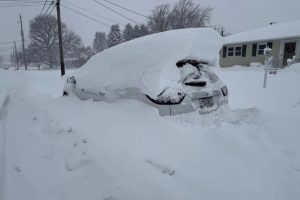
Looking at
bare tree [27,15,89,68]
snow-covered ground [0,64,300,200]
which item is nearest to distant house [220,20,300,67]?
snow-covered ground [0,64,300,200]

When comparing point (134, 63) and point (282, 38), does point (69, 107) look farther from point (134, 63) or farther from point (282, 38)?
point (282, 38)

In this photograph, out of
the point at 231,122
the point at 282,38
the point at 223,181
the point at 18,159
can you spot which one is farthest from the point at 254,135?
the point at 282,38

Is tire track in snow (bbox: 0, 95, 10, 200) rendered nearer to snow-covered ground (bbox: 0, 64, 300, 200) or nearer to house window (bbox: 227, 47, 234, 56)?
snow-covered ground (bbox: 0, 64, 300, 200)

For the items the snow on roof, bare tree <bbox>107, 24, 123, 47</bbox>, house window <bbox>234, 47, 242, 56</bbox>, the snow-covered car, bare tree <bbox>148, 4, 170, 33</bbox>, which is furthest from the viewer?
bare tree <bbox>107, 24, 123, 47</bbox>

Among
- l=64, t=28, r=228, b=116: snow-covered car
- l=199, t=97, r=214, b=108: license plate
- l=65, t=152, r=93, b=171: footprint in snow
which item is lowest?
l=65, t=152, r=93, b=171: footprint in snow

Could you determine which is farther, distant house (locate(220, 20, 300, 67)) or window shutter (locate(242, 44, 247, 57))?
window shutter (locate(242, 44, 247, 57))

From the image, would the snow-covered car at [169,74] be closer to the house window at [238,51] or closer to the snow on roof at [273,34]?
the snow on roof at [273,34]

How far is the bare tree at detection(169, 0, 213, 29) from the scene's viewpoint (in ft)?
127

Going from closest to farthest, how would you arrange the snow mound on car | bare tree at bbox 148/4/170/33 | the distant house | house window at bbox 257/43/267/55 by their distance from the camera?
the snow mound on car < the distant house < house window at bbox 257/43/267/55 < bare tree at bbox 148/4/170/33

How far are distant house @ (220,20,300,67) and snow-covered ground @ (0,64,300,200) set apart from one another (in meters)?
20.0

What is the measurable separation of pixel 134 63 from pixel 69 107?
204 centimetres

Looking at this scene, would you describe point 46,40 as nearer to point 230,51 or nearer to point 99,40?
point 99,40

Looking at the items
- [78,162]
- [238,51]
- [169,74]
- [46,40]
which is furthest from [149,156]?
[46,40]

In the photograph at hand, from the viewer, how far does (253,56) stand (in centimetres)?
2322
